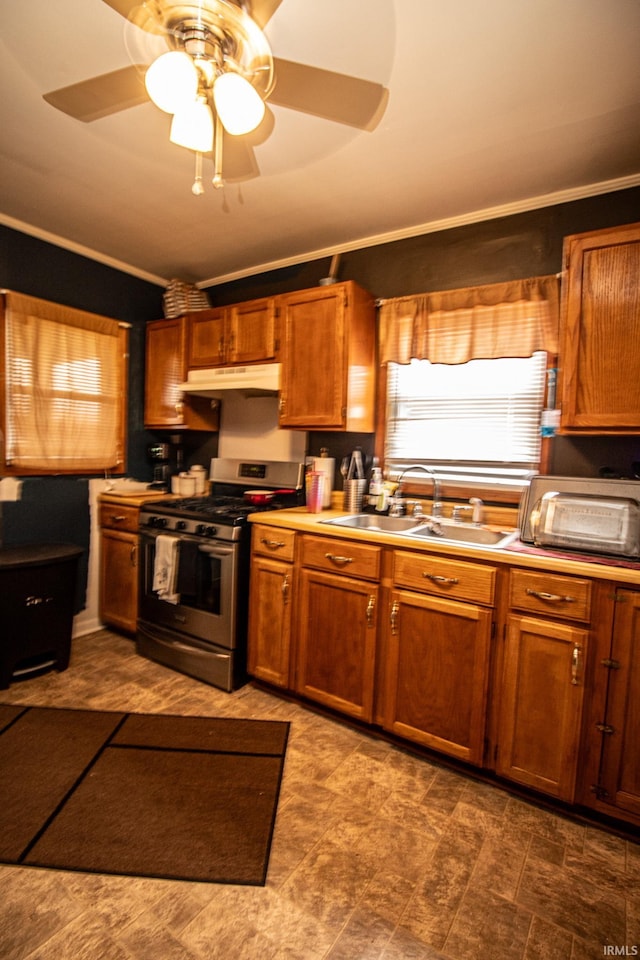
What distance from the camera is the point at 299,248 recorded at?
118 inches

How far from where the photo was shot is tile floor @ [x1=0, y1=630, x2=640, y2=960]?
1227mm

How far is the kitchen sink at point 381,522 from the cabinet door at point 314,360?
54 centimetres

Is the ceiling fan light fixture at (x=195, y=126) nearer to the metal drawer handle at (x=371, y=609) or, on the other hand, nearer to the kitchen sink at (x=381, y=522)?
the kitchen sink at (x=381, y=522)

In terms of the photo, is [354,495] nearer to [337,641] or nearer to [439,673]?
[337,641]

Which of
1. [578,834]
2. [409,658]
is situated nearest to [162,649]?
[409,658]

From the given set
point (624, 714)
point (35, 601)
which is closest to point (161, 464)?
point (35, 601)

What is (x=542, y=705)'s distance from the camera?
169 centimetres

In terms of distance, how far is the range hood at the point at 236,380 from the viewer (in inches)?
110

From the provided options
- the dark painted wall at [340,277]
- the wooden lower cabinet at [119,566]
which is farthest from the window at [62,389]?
the wooden lower cabinet at [119,566]

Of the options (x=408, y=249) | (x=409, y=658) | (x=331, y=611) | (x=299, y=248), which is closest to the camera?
(x=409, y=658)

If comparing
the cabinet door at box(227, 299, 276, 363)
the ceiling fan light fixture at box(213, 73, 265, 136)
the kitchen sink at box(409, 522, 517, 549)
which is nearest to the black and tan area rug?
the kitchen sink at box(409, 522, 517, 549)

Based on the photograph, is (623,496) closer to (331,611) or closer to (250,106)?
(331,611)

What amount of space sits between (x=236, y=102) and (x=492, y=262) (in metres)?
1.66

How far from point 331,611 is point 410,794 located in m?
0.80
